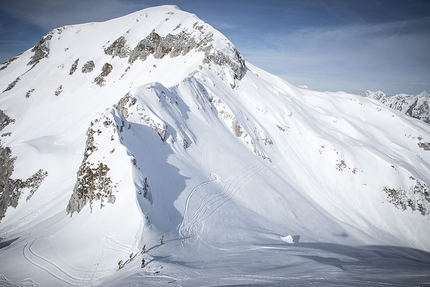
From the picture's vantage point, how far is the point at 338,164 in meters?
50.9

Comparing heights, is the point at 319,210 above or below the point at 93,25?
below

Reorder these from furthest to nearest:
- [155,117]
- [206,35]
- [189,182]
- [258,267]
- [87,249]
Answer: [206,35] → [155,117] → [189,182] → [87,249] → [258,267]

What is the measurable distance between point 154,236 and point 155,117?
19.1 metres

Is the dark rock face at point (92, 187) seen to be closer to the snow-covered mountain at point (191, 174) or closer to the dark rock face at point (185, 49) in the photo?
the snow-covered mountain at point (191, 174)

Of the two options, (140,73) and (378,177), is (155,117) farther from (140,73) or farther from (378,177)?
(378,177)

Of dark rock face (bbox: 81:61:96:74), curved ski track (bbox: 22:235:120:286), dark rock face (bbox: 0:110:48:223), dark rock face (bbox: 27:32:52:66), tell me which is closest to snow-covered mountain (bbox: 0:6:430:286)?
curved ski track (bbox: 22:235:120:286)

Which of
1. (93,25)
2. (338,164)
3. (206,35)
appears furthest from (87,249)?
(93,25)

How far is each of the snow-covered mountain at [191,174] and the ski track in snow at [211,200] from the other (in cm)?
19

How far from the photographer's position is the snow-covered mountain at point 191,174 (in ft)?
54.3

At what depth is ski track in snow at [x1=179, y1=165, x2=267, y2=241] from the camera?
23.2 metres

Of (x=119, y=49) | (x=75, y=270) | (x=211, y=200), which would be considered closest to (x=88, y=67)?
(x=119, y=49)

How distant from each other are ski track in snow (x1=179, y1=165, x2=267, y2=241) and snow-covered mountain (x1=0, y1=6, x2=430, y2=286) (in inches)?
7.7

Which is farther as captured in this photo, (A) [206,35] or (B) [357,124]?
(B) [357,124]

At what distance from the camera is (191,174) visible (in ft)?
101
